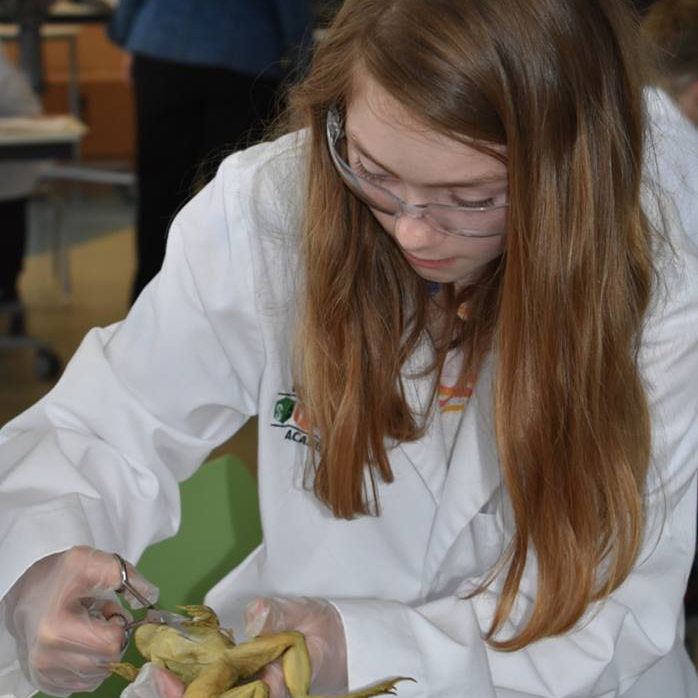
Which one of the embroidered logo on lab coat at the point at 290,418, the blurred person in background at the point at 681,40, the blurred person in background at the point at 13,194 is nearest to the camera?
the embroidered logo on lab coat at the point at 290,418

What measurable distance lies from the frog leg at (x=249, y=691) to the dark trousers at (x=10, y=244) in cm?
316

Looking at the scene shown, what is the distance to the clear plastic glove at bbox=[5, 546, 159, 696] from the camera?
3.83ft

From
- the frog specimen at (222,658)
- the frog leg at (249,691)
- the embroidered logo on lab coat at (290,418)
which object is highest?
the embroidered logo on lab coat at (290,418)

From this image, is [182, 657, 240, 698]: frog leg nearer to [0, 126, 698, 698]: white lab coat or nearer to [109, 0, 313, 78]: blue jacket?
[0, 126, 698, 698]: white lab coat

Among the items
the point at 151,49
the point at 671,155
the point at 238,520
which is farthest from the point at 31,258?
the point at 671,155

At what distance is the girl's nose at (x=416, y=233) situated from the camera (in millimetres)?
1188

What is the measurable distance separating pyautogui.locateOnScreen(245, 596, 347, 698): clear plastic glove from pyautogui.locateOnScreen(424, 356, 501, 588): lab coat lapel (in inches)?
7.4

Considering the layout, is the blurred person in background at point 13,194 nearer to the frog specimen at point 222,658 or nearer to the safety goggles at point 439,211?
the safety goggles at point 439,211

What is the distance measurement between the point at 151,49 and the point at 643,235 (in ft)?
7.80

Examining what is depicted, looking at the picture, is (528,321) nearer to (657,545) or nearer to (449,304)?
(449,304)

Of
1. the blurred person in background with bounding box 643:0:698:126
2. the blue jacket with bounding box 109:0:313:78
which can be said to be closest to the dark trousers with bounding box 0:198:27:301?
the blue jacket with bounding box 109:0:313:78

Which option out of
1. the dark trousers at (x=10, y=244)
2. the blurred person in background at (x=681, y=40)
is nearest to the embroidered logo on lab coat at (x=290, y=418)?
the blurred person in background at (x=681, y=40)

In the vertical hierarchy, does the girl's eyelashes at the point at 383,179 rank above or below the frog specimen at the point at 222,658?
above

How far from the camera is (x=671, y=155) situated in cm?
140
